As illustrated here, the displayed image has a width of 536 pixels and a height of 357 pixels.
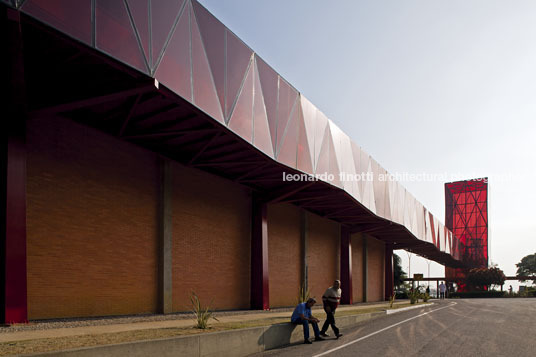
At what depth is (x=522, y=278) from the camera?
9819 centimetres

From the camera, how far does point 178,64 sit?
45.6ft

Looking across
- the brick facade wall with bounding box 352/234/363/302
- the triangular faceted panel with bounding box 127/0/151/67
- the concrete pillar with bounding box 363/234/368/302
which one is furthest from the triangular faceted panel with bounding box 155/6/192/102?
the concrete pillar with bounding box 363/234/368/302

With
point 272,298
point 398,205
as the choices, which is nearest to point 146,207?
point 272,298

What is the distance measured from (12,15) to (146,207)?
30.1 feet

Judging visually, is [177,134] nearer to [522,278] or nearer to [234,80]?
[234,80]

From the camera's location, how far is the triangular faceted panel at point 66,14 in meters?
9.76

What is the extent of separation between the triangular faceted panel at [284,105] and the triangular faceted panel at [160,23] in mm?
→ 7647

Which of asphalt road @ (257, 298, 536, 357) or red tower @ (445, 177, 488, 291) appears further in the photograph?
red tower @ (445, 177, 488, 291)

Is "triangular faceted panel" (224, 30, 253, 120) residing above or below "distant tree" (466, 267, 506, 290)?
above

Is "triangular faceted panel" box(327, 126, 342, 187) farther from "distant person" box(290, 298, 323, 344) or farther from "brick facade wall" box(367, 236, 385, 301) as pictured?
"brick facade wall" box(367, 236, 385, 301)

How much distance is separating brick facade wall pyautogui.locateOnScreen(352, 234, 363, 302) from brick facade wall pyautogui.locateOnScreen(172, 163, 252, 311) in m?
19.4

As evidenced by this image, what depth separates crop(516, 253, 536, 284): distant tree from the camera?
13512cm

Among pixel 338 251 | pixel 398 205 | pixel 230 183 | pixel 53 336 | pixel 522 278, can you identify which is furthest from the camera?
pixel 522 278

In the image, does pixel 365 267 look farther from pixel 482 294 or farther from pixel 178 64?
pixel 482 294
